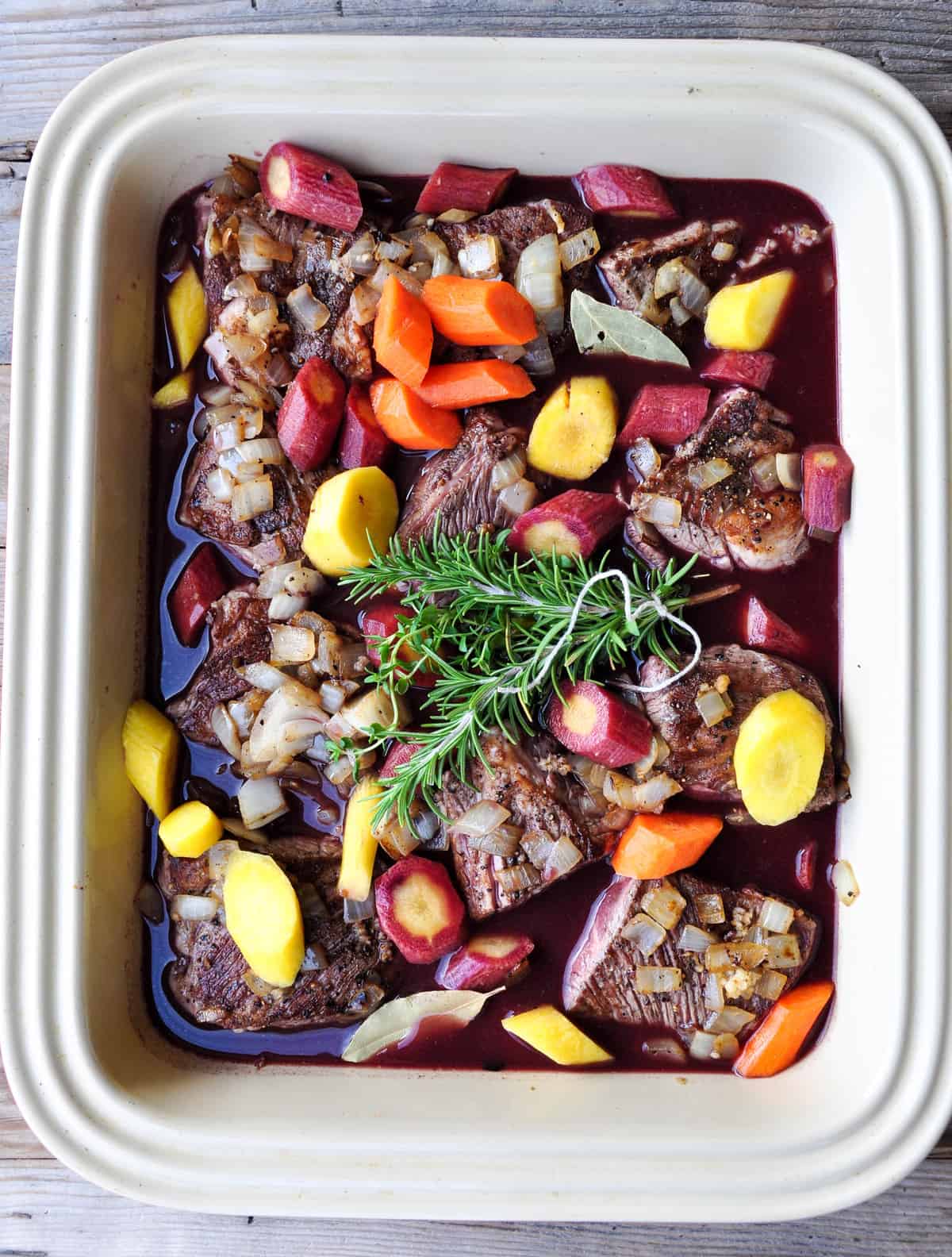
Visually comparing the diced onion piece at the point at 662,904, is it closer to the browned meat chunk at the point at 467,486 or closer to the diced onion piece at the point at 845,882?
the diced onion piece at the point at 845,882

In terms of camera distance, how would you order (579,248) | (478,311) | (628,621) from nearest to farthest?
(628,621) → (478,311) → (579,248)

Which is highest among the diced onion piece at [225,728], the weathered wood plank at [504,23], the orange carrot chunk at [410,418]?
the weathered wood plank at [504,23]

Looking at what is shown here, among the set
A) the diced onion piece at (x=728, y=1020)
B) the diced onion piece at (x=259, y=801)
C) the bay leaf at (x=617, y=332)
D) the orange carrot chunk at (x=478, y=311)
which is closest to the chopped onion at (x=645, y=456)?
the bay leaf at (x=617, y=332)

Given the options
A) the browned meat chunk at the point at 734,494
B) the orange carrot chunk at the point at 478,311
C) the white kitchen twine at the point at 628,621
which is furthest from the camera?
the browned meat chunk at the point at 734,494

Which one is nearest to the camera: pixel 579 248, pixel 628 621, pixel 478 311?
pixel 628 621

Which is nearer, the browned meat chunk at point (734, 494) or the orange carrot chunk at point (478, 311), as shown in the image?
the orange carrot chunk at point (478, 311)

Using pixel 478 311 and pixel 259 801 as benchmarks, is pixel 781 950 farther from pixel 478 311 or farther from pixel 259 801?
pixel 478 311

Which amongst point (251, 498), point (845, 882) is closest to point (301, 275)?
point (251, 498)
